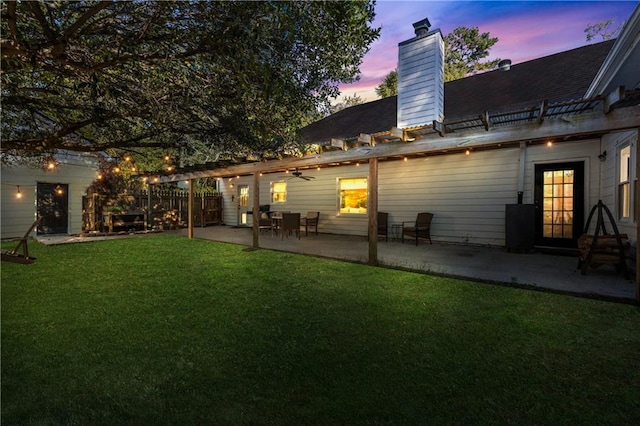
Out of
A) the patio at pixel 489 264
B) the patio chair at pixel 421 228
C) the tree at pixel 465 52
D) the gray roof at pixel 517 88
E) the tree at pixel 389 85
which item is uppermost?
the tree at pixel 465 52

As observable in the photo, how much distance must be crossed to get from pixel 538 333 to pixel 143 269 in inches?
243

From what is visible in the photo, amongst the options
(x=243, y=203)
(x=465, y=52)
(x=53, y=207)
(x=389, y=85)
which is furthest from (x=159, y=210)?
(x=465, y=52)

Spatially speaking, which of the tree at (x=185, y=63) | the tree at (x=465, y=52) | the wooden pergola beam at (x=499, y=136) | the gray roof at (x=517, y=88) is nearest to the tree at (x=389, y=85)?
the tree at (x=465, y=52)

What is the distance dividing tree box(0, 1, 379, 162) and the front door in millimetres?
8142

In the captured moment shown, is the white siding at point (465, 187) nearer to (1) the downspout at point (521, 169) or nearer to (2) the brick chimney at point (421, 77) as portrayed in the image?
(1) the downspout at point (521, 169)

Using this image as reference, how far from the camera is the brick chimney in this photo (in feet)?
24.9

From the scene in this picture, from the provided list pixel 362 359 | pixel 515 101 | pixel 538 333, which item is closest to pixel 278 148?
pixel 362 359

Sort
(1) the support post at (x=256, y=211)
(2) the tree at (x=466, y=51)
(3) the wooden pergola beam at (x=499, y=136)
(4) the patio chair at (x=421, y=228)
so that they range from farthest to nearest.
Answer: (2) the tree at (x=466, y=51) < (4) the patio chair at (x=421, y=228) < (1) the support post at (x=256, y=211) < (3) the wooden pergola beam at (x=499, y=136)

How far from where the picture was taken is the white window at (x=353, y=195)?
10266 mm

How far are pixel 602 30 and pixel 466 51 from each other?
663 cm

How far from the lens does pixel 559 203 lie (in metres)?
7.07

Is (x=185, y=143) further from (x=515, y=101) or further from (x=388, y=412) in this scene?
(x=515, y=101)

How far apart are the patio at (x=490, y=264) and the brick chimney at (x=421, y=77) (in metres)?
3.43

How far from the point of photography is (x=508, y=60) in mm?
9781
